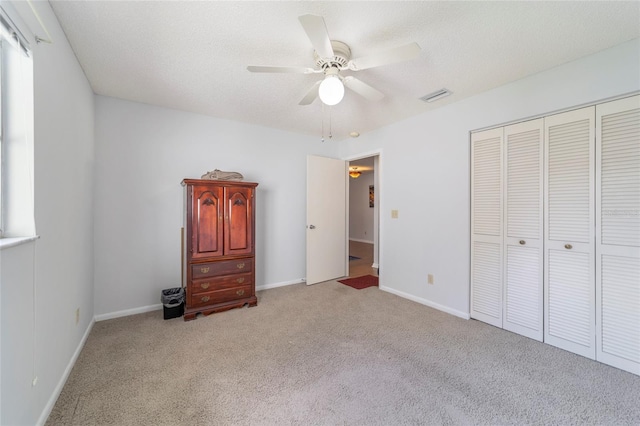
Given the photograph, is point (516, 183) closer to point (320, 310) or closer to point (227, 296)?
point (320, 310)

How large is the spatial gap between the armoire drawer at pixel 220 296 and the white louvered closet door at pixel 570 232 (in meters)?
3.08

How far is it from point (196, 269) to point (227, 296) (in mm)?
493

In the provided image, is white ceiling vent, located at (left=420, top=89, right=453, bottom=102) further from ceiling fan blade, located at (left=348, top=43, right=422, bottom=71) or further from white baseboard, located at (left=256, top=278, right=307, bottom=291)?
white baseboard, located at (left=256, top=278, right=307, bottom=291)

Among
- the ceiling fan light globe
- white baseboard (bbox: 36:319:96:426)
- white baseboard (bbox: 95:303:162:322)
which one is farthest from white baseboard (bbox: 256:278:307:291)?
the ceiling fan light globe

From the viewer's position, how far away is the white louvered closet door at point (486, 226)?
2631mm

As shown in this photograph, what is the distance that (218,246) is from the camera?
294cm

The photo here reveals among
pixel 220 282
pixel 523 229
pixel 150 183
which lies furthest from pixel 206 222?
pixel 523 229

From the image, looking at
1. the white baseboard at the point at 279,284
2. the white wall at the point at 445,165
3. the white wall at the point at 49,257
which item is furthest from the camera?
the white baseboard at the point at 279,284

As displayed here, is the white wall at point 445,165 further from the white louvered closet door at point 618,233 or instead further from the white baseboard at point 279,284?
the white baseboard at point 279,284

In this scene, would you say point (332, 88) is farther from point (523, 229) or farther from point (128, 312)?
point (128, 312)

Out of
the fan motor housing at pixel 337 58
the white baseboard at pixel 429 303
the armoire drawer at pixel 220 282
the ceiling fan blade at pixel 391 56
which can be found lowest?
the white baseboard at pixel 429 303

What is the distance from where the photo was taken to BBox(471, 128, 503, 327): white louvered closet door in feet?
8.63

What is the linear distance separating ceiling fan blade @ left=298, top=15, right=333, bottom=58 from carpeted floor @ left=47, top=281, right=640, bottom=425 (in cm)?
217

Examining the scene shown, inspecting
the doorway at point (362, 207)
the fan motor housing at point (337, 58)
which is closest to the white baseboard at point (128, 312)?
the fan motor housing at point (337, 58)
